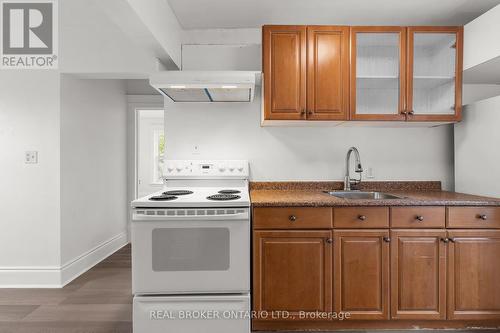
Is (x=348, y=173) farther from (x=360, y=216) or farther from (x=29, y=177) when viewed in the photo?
(x=29, y=177)

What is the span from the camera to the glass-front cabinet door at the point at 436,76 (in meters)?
2.39

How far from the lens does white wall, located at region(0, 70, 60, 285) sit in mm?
2820

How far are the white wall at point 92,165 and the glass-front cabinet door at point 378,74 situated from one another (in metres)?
2.61

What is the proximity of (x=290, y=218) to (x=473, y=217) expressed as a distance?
121 centimetres

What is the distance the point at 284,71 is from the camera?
2.38m

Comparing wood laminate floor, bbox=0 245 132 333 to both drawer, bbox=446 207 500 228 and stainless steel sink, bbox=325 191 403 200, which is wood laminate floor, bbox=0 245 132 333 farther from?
drawer, bbox=446 207 500 228

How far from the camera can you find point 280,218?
6.66 ft

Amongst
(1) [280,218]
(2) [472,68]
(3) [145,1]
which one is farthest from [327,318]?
(3) [145,1]

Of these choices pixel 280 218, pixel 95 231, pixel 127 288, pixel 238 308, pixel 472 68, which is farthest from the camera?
pixel 95 231

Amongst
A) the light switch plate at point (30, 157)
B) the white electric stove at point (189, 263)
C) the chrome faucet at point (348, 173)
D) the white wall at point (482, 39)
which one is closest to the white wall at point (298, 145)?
the chrome faucet at point (348, 173)

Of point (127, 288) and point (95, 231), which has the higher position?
point (95, 231)

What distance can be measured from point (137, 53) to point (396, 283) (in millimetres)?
2830

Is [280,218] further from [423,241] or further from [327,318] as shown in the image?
[423,241]

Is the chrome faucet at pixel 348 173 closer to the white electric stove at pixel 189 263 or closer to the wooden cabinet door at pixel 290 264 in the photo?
the wooden cabinet door at pixel 290 264
